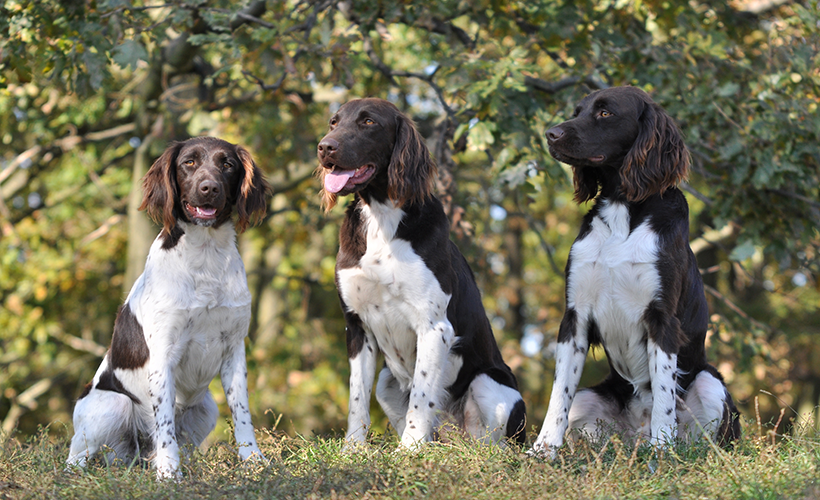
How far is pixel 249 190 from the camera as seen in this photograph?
171 inches

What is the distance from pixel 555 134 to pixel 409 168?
785mm

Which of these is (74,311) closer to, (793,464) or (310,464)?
(310,464)

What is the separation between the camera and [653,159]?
13.0 feet

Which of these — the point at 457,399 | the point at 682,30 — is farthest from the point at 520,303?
the point at 457,399

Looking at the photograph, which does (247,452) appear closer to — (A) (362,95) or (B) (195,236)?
(B) (195,236)

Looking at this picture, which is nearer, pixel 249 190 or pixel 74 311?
pixel 249 190

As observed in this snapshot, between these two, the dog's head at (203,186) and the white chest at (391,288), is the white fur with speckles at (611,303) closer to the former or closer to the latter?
the white chest at (391,288)

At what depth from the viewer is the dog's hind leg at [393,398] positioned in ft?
15.2

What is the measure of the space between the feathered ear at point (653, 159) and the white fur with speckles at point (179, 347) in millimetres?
2074

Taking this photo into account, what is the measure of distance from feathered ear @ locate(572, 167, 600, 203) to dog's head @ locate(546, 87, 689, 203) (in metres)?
0.14

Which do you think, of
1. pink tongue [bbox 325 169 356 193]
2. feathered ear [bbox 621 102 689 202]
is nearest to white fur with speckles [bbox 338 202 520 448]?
pink tongue [bbox 325 169 356 193]

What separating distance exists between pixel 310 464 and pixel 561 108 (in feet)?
11.3

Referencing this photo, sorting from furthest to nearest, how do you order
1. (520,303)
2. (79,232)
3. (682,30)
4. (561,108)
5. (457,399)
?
1. (520,303)
2. (79,232)
3. (682,30)
4. (561,108)
5. (457,399)

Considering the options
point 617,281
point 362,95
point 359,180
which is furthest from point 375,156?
point 362,95
